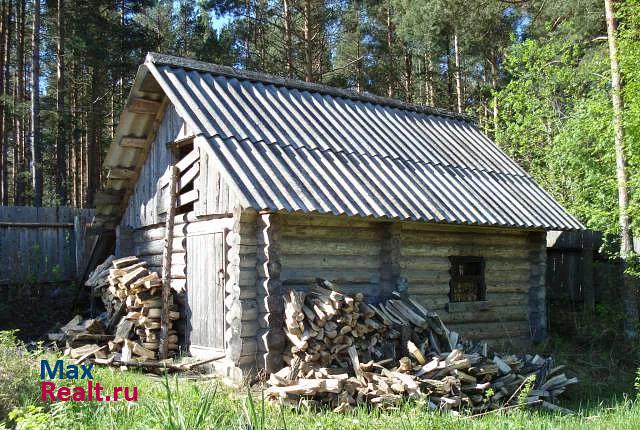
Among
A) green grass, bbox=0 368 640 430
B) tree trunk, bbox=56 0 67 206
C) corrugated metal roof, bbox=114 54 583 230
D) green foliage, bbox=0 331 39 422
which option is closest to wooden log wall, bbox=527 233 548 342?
corrugated metal roof, bbox=114 54 583 230

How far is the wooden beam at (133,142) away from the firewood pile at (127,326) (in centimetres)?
238

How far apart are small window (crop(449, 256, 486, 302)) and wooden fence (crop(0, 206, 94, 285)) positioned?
8.62m

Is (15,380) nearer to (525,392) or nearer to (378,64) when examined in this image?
(525,392)

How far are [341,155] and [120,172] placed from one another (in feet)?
16.0

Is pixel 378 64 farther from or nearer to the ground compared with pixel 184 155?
farther from the ground

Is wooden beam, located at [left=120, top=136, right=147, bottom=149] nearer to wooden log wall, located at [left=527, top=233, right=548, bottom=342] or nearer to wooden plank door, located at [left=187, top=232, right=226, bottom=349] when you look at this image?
wooden plank door, located at [left=187, top=232, right=226, bottom=349]

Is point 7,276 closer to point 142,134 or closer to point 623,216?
point 142,134

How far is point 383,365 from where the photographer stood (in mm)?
9352

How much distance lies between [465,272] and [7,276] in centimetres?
1096

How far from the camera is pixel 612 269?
15.7m

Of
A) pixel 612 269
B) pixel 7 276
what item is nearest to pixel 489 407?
pixel 612 269

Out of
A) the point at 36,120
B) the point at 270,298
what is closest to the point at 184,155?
the point at 270,298

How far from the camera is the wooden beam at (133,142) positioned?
12828 millimetres

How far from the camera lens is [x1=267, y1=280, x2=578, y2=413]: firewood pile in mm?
8383
